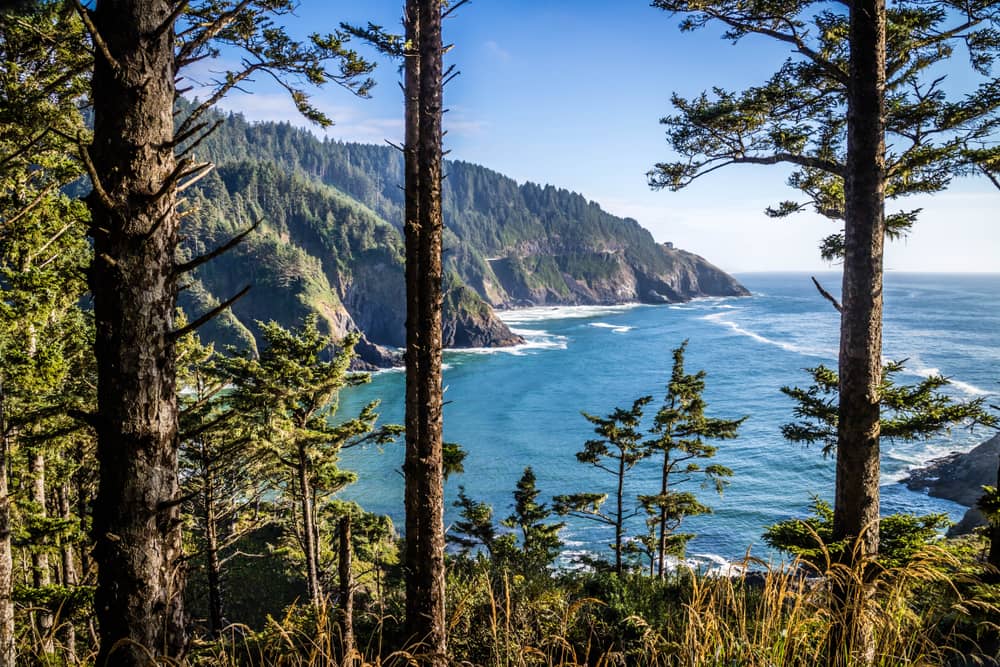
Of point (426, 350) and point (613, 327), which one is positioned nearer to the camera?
point (426, 350)

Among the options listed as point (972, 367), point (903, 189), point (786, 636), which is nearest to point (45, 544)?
point (786, 636)

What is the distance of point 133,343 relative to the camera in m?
2.24

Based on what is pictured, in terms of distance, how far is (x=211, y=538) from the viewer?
14344 millimetres

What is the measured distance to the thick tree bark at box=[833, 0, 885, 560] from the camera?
579cm

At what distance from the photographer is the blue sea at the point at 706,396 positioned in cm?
3189

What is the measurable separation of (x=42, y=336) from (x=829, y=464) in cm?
4300

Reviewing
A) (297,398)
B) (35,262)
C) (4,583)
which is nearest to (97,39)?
(4,583)

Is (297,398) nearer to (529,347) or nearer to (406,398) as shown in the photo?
(406,398)

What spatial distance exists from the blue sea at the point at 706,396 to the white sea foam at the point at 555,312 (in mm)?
36294

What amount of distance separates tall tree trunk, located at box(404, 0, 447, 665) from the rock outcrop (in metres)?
35.6

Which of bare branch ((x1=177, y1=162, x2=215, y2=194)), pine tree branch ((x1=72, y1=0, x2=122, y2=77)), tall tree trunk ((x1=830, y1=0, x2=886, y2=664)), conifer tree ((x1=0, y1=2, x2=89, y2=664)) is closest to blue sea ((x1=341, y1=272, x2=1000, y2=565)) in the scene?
bare branch ((x1=177, y1=162, x2=215, y2=194))

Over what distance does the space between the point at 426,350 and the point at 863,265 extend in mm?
4844

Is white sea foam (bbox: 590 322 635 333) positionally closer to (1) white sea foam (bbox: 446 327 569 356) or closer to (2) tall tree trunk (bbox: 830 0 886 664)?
(1) white sea foam (bbox: 446 327 569 356)

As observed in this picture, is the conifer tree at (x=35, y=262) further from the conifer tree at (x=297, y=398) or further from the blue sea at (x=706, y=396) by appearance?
the blue sea at (x=706, y=396)
